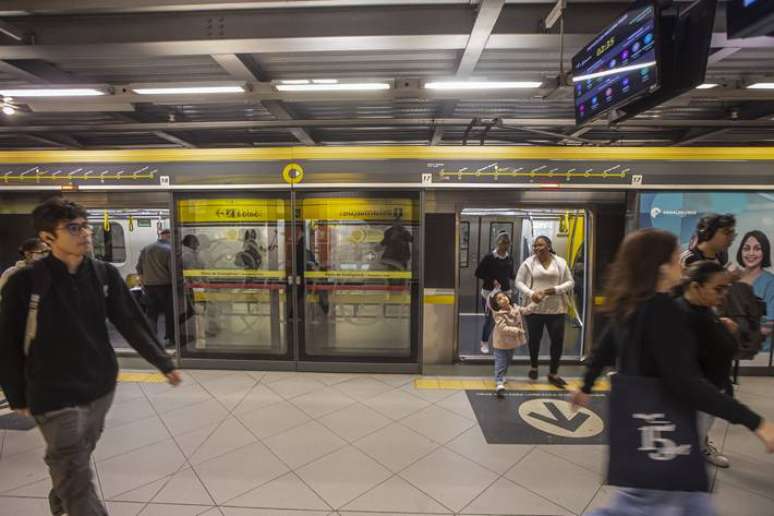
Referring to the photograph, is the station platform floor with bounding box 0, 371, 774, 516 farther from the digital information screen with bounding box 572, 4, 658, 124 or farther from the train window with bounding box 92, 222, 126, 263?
the train window with bounding box 92, 222, 126, 263

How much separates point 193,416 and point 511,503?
2866mm

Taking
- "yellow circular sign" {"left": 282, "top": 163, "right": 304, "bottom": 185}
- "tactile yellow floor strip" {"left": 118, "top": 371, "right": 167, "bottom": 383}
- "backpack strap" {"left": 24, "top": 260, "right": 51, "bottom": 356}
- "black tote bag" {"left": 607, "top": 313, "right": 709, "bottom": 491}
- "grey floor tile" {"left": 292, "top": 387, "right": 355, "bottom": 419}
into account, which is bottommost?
"tactile yellow floor strip" {"left": 118, "top": 371, "right": 167, "bottom": 383}

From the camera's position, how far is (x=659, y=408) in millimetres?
1488

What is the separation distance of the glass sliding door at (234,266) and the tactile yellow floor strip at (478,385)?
67.8 inches

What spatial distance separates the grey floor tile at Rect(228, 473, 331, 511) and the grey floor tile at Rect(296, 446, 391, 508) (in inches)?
2.2

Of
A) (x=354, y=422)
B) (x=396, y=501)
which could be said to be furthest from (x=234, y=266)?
(x=396, y=501)

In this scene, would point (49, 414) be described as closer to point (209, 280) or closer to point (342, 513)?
point (342, 513)

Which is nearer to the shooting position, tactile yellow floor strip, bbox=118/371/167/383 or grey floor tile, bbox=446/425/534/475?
grey floor tile, bbox=446/425/534/475

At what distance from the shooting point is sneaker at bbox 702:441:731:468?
2.89 meters

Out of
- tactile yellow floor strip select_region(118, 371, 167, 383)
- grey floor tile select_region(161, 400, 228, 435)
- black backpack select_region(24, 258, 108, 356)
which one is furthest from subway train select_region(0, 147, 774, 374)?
black backpack select_region(24, 258, 108, 356)

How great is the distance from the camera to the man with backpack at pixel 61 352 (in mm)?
1802

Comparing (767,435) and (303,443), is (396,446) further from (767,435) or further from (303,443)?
(767,435)

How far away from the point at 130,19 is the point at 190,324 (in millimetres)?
3687

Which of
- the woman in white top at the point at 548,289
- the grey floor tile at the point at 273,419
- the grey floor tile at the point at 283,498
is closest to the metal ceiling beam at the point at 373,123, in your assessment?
the woman in white top at the point at 548,289
